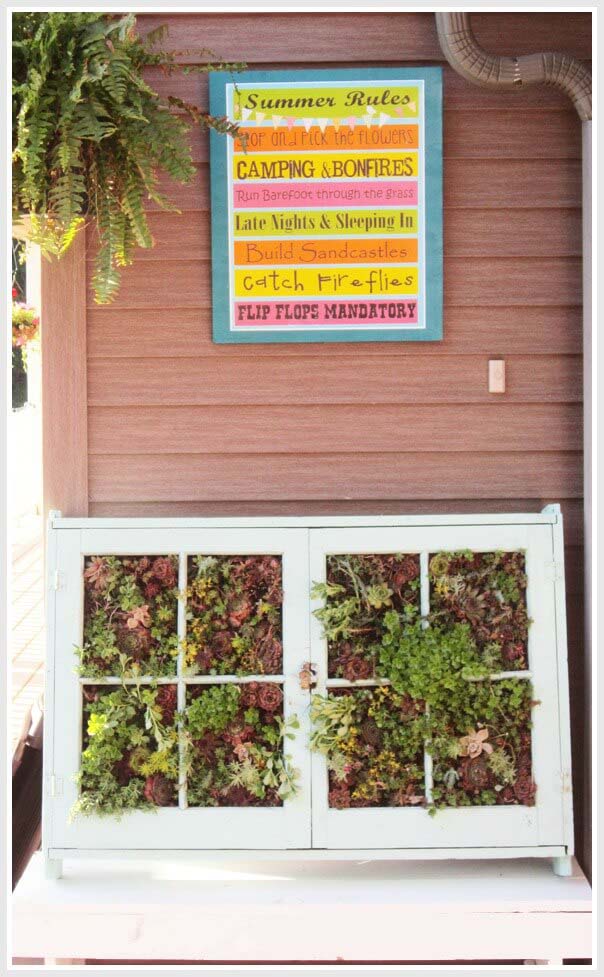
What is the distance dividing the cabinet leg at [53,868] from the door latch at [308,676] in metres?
0.82

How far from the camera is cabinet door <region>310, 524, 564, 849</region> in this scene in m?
2.26

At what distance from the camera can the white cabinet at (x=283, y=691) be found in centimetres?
227

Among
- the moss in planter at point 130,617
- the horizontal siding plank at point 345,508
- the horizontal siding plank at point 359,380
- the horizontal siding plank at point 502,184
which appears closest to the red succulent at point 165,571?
the moss in planter at point 130,617

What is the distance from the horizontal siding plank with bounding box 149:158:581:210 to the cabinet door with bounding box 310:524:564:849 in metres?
0.95

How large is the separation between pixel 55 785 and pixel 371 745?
857mm

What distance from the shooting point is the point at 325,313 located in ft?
8.06

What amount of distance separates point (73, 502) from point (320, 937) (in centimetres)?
138

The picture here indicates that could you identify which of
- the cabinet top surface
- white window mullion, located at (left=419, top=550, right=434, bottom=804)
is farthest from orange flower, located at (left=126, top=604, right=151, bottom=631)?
white window mullion, located at (left=419, top=550, right=434, bottom=804)

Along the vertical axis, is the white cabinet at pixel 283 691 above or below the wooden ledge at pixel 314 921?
above

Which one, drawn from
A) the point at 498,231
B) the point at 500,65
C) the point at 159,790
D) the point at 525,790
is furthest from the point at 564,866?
the point at 500,65

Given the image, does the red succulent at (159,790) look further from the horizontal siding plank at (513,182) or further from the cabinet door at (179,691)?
the horizontal siding plank at (513,182)

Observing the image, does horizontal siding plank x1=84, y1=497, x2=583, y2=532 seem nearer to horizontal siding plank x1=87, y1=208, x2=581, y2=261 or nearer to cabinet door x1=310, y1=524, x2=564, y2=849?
cabinet door x1=310, y1=524, x2=564, y2=849

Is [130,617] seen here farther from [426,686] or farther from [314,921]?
[314,921]

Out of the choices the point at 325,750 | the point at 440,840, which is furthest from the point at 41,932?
the point at 440,840
